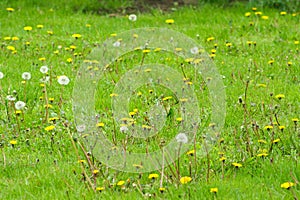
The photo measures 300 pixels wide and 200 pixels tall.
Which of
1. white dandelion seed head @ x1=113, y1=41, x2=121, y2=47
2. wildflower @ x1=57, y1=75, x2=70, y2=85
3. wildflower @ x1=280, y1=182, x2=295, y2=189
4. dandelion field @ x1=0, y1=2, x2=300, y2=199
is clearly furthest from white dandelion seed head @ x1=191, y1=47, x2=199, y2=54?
wildflower @ x1=280, y1=182, x2=295, y2=189

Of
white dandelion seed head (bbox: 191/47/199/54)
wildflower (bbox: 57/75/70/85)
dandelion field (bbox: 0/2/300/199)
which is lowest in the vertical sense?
dandelion field (bbox: 0/2/300/199)

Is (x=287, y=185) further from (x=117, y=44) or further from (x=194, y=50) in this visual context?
(x=117, y=44)

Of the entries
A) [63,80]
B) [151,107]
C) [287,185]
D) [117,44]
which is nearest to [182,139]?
[287,185]

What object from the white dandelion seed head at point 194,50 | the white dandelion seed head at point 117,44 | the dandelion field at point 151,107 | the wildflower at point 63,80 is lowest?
the dandelion field at point 151,107

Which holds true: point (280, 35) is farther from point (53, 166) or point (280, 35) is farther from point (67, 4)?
point (53, 166)

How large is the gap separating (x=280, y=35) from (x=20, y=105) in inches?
143

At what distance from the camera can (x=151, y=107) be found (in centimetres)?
514

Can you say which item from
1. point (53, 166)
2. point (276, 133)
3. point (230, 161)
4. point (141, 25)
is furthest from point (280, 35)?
point (53, 166)

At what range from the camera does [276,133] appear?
450 cm

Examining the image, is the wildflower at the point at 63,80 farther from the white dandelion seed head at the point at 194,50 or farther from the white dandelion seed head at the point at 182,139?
the white dandelion seed head at the point at 194,50

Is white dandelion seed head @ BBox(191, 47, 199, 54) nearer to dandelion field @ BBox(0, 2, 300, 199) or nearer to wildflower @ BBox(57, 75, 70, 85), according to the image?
dandelion field @ BBox(0, 2, 300, 199)

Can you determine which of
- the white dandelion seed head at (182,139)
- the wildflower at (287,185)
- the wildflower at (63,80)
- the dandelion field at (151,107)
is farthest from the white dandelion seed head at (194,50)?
the wildflower at (287,185)

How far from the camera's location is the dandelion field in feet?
12.5

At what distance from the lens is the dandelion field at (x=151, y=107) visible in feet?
12.5
